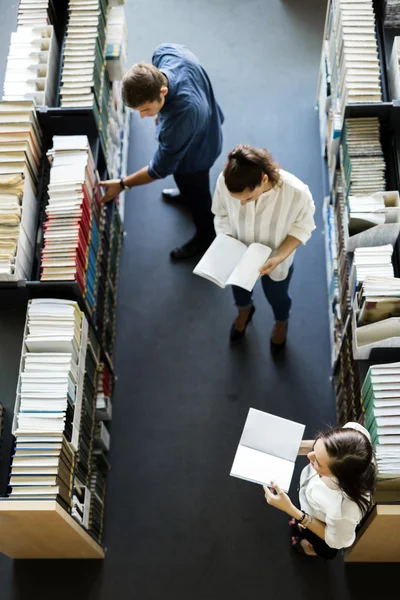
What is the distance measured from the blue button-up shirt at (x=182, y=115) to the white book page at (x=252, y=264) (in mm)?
670

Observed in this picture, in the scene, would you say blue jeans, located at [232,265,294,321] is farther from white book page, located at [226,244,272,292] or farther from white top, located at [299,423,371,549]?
white top, located at [299,423,371,549]

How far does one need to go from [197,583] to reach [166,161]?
2321mm

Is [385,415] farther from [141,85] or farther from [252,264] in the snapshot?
[141,85]

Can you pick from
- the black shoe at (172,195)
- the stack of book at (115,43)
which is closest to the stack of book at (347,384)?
the black shoe at (172,195)

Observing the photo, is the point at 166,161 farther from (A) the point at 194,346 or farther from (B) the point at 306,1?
(B) the point at 306,1

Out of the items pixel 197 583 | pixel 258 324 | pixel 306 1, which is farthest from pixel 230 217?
pixel 306 1

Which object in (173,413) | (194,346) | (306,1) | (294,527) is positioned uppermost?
(306,1)

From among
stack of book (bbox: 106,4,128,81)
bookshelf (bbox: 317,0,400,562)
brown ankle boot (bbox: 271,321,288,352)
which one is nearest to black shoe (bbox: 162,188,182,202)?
stack of book (bbox: 106,4,128,81)

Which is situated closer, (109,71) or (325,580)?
(325,580)

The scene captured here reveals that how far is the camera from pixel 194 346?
4.44m

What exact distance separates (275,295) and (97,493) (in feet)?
4.98

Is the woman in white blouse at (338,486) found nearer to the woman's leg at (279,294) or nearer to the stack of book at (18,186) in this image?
the woman's leg at (279,294)

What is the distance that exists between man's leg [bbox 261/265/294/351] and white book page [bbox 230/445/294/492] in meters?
1.09

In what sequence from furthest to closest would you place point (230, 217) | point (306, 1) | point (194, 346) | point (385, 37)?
point (306, 1), point (194, 346), point (385, 37), point (230, 217)
